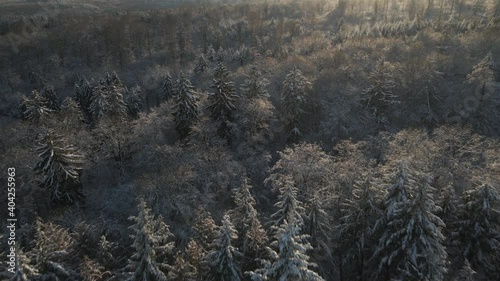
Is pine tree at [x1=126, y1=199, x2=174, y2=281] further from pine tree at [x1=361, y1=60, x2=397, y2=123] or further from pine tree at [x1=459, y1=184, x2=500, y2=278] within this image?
pine tree at [x1=361, y1=60, x2=397, y2=123]

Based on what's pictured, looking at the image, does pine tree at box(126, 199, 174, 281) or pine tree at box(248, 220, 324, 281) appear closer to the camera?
pine tree at box(248, 220, 324, 281)

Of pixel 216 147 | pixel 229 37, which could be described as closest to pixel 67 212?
pixel 216 147

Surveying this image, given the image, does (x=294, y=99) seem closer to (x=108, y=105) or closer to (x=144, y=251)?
(x=108, y=105)

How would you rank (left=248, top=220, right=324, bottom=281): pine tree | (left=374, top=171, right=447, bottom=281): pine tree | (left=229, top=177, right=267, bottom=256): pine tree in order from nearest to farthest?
(left=248, top=220, right=324, bottom=281): pine tree < (left=374, top=171, right=447, bottom=281): pine tree < (left=229, top=177, right=267, bottom=256): pine tree

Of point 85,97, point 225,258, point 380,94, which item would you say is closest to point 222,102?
point 380,94

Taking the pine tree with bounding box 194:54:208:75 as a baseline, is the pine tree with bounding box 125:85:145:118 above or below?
below

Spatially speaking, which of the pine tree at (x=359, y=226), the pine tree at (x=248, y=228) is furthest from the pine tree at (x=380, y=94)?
the pine tree at (x=248, y=228)

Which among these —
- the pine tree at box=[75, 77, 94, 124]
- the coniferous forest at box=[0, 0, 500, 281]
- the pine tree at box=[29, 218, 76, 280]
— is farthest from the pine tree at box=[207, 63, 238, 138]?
the pine tree at box=[29, 218, 76, 280]
